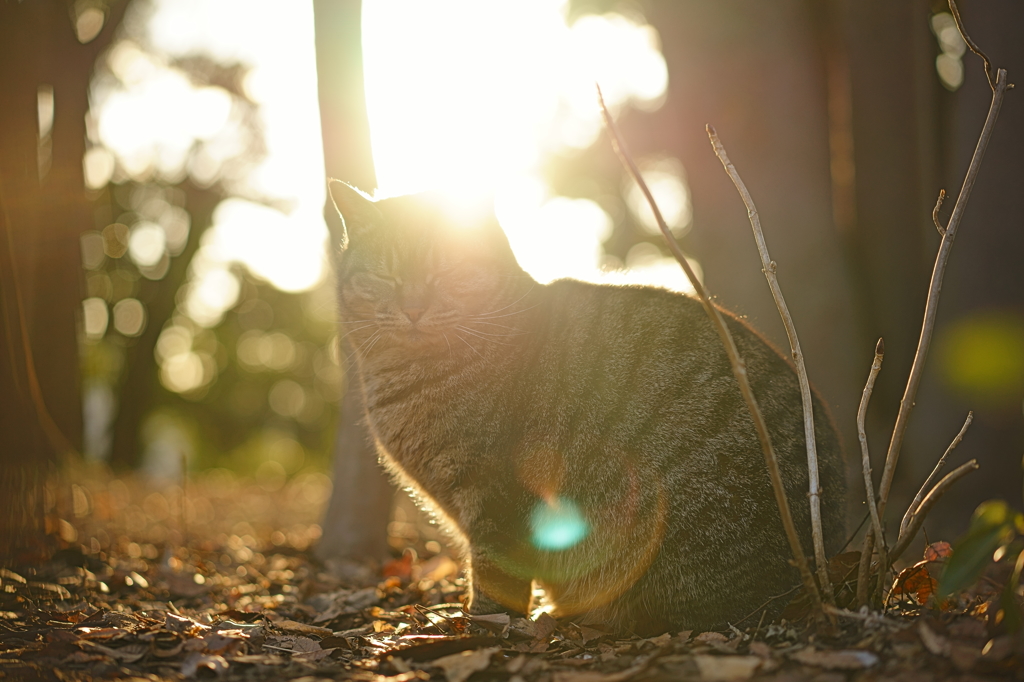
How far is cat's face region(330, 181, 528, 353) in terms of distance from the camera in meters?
3.39

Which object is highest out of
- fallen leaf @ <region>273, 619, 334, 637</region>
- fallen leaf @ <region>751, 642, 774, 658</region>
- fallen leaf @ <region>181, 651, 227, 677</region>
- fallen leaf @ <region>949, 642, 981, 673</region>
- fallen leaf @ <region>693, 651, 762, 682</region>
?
fallen leaf @ <region>949, 642, 981, 673</region>

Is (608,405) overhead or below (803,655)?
overhead

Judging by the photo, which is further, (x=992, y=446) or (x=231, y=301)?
(x=231, y=301)

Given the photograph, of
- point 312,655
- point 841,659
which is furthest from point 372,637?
point 841,659

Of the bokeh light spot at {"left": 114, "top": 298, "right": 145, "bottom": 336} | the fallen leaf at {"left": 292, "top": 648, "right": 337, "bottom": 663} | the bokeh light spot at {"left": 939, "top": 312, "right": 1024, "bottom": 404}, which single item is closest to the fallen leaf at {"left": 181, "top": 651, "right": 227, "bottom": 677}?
the fallen leaf at {"left": 292, "top": 648, "right": 337, "bottom": 663}

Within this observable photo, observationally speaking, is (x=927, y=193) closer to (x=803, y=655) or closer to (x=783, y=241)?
(x=783, y=241)

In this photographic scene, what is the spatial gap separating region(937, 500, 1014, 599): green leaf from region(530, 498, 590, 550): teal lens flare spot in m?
1.43

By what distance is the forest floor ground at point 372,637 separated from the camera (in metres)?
2.03

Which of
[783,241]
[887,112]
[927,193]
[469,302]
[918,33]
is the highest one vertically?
[918,33]

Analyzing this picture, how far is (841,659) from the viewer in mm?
2006

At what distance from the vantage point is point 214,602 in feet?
12.0

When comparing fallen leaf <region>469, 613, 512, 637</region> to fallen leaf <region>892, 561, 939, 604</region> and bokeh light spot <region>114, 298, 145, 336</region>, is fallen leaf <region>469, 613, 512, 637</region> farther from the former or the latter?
bokeh light spot <region>114, 298, 145, 336</region>

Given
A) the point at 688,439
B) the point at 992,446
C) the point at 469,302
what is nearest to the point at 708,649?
the point at 688,439

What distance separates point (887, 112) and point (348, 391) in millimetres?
Answer: 5193
